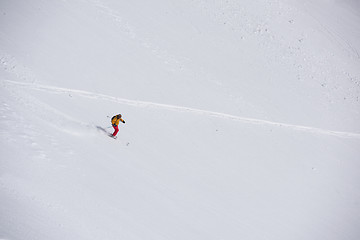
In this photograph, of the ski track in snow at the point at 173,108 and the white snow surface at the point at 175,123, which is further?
the ski track in snow at the point at 173,108

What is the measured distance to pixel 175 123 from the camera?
15750mm

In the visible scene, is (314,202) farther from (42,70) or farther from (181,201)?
(42,70)

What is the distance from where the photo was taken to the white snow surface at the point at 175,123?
9.62m

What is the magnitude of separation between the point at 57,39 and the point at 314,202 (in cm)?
1513

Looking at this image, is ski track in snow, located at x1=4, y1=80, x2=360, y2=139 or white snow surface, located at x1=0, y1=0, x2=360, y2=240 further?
ski track in snow, located at x1=4, y1=80, x2=360, y2=139

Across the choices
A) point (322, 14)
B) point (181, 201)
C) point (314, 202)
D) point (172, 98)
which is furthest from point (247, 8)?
point (181, 201)

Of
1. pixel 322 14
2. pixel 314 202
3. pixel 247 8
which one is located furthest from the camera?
pixel 322 14

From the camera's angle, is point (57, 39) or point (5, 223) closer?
point (5, 223)

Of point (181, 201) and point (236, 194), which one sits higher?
point (236, 194)

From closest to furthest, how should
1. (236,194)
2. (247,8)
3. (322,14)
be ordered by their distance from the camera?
(236,194)
(247,8)
(322,14)

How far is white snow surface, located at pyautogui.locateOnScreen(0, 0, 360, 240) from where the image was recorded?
9.62 metres

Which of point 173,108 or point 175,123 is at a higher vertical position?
point 173,108

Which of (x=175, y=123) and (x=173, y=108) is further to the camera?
(x=173, y=108)

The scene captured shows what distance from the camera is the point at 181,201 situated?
11.4m
